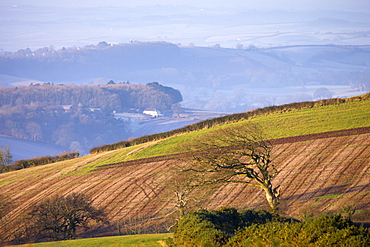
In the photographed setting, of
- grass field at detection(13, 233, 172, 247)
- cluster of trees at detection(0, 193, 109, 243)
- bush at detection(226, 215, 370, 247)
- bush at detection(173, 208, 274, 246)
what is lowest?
cluster of trees at detection(0, 193, 109, 243)

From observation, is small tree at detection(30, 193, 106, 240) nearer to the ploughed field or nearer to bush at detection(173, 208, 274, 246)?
the ploughed field

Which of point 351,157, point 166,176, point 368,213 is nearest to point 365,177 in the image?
point 351,157

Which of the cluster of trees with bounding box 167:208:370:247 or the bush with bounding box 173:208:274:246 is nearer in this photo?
the cluster of trees with bounding box 167:208:370:247

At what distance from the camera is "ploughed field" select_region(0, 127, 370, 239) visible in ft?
112

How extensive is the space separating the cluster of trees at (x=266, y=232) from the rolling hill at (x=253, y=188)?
340 inches

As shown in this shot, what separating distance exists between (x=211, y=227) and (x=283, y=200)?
18054 millimetres

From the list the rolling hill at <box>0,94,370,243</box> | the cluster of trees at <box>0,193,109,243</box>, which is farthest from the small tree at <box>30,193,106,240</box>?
the rolling hill at <box>0,94,370,243</box>

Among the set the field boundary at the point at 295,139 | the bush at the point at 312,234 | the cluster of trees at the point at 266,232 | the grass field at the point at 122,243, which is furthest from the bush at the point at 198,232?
the field boundary at the point at 295,139

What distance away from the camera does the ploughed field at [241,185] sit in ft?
112

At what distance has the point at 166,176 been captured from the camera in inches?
1866

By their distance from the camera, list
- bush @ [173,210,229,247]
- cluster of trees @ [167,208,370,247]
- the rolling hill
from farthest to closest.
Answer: the rolling hill
bush @ [173,210,229,247]
cluster of trees @ [167,208,370,247]

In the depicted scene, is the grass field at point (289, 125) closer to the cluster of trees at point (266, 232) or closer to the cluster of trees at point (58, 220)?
the cluster of trees at point (58, 220)

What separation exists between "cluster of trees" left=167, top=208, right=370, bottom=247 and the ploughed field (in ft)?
32.4

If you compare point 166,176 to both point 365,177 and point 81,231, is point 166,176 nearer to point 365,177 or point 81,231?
point 81,231
